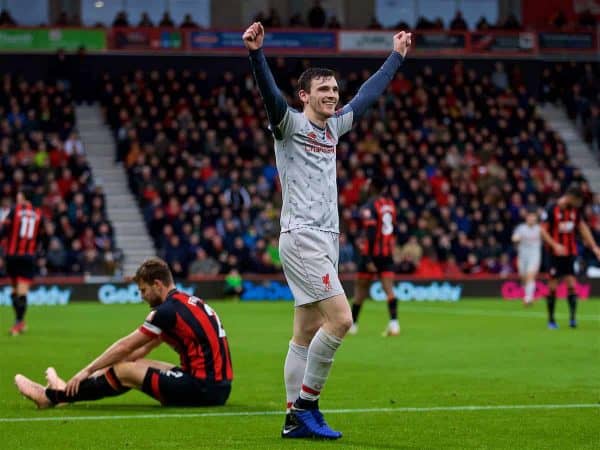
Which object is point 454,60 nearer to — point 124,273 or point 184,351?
point 124,273

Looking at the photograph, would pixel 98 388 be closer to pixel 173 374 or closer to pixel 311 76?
pixel 173 374

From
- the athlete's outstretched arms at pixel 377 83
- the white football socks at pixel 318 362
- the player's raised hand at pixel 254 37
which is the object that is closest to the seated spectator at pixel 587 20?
the athlete's outstretched arms at pixel 377 83

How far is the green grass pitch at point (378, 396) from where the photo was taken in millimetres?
7852

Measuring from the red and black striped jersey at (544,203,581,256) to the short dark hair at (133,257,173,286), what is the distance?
1106 centimetres

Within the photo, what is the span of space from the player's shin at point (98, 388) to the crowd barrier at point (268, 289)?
19.2m

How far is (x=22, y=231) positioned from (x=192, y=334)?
10440 millimetres

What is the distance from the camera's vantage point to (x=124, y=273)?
3052 centimetres

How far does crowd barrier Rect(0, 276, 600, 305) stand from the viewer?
28.9 meters

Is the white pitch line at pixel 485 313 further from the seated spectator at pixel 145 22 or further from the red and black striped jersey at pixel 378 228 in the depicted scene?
the seated spectator at pixel 145 22

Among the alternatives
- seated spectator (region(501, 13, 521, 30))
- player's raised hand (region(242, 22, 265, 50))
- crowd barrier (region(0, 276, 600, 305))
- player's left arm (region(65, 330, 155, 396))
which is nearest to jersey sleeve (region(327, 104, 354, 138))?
player's raised hand (region(242, 22, 265, 50))

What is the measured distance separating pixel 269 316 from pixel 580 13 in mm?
23349

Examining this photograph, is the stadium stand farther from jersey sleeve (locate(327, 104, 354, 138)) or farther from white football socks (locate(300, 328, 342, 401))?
white football socks (locate(300, 328, 342, 401))

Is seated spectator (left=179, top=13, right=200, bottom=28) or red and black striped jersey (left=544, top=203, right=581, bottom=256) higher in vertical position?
seated spectator (left=179, top=13, right=200, bottom=28)

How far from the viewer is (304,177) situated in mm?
7738
